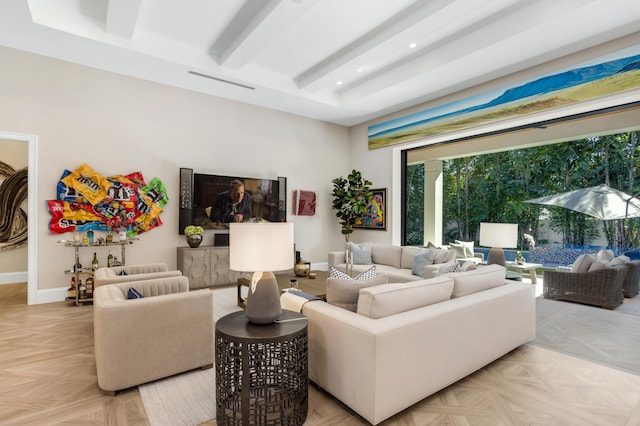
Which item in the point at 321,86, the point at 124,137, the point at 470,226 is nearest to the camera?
the point at 124,137

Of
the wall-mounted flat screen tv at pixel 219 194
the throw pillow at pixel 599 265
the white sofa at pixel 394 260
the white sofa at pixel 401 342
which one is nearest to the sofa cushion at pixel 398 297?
the white sofa at pixel 401 342

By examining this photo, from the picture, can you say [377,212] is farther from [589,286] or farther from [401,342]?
[401,342]

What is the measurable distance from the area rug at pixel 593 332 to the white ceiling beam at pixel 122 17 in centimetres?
547

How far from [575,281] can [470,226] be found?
2.10 m

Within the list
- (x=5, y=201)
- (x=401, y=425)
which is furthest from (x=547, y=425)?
(x=5, y=201)

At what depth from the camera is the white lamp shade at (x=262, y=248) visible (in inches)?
81.3

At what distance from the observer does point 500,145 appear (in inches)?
241

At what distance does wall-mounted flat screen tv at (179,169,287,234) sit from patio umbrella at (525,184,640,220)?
15.8 feet

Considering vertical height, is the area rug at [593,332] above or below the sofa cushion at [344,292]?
below

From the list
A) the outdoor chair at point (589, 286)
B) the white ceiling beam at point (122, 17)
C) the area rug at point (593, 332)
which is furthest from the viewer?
the outdoor chair at point (589, 286)

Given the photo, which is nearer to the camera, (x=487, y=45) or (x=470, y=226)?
(x=487, y=45)

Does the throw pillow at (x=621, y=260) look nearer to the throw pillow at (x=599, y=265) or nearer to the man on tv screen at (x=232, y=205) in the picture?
the throw pillow at (x=599, y=265)

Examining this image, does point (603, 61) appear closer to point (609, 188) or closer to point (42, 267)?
point (609, 188)

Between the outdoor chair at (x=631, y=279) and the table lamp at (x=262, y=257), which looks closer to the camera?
the table lamp at (x=262, y=257)
